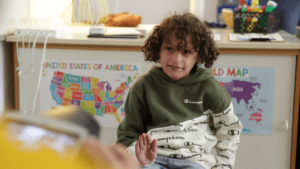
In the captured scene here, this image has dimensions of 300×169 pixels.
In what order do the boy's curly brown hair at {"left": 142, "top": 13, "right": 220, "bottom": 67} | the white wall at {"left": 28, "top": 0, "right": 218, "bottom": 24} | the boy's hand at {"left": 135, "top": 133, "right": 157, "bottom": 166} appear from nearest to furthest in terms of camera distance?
the boy's hand at {"left": 135, "top": 133, "right": 157, "bottom": 166}, the boy's curly brown hair at {"left": 142, "top": 13, "right": 220, "bottom": 67}, the white wall at {"left": 28, "top": 0, "right": 218, "bottom": 24}

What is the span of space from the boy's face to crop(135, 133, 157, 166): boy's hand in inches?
8.9

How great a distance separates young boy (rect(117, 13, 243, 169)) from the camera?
885 millimetres

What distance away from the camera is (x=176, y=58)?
88cm

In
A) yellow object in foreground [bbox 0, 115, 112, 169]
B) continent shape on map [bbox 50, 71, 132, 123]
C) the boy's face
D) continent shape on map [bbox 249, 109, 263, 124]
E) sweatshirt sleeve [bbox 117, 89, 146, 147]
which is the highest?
yellow object in foreground [bbox 0, 115, 112, 169]

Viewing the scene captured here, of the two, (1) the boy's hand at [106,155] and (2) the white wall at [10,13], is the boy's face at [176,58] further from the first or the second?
(2) the white wall at [10,13]

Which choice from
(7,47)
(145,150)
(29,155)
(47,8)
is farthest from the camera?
(47,8)

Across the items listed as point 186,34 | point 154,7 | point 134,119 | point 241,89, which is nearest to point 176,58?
point 186,34

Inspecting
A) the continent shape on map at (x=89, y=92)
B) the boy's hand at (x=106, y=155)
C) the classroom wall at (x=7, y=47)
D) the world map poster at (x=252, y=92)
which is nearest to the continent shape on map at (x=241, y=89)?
the world map poster at (x=252, y=92)

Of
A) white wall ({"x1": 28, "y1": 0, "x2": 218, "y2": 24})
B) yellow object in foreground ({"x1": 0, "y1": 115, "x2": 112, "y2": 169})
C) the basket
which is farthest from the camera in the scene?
white wall ({"x1": 28, "y1": 0, "x2": 218, "y2": 24})

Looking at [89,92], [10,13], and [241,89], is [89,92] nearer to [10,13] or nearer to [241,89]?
[10,13]

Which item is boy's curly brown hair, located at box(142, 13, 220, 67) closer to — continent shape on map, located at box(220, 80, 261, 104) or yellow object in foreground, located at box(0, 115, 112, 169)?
continent shape on map, located at box(220, 80, 261, 104)

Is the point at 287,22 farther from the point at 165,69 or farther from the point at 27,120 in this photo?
the point at 27,120

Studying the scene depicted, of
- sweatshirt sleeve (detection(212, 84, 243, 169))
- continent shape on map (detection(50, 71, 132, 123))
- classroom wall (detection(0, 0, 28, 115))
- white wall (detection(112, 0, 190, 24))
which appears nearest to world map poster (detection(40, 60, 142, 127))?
continent shape on map (detection(50, 71, 132, 123))

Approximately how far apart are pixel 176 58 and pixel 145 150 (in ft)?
0.86
